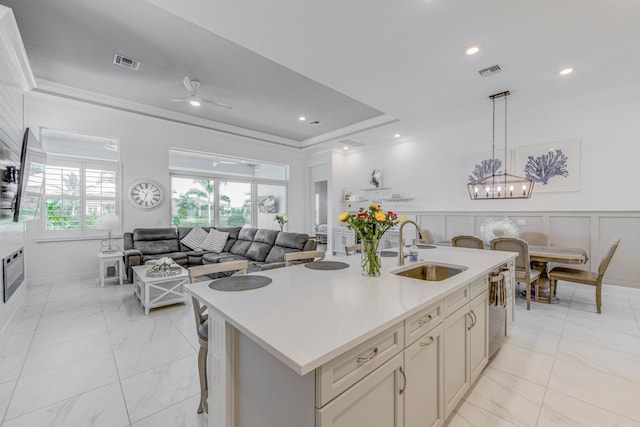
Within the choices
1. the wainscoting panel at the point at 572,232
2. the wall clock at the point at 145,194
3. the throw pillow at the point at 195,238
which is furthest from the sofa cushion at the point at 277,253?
the wainscoting panel at the point at 572,232

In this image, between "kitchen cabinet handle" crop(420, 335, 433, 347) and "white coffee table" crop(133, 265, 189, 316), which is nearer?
"kitchen cabinet handle" crop(420, 335, 433, 347)

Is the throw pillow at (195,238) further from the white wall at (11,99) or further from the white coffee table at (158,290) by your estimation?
the white wall at (11,99)

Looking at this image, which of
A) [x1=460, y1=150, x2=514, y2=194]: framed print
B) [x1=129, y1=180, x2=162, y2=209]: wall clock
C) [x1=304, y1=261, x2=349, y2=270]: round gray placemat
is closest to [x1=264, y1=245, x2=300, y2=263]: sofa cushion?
[x1=304, y1=261, x2=349, y2=270]: round gray placemat

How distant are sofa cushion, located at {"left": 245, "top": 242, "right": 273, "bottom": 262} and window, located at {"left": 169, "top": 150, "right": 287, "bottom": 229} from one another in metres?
2.25

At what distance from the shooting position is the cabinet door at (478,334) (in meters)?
1.82

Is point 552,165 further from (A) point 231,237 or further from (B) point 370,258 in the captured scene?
(A) point 231,237

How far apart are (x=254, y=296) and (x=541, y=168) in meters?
5.35

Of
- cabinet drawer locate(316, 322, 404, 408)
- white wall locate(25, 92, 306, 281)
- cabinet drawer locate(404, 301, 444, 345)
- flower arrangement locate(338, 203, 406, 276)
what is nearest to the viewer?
cabinet drawer locate(316, 322, 404, 408)

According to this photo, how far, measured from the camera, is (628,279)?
13.0ft

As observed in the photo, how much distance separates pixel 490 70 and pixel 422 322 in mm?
3439

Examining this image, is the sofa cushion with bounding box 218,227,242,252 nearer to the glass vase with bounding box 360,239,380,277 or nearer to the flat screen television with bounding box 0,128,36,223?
the flat screen television with bounding box 0,128,36,223

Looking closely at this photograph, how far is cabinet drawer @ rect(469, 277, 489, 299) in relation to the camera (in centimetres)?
184

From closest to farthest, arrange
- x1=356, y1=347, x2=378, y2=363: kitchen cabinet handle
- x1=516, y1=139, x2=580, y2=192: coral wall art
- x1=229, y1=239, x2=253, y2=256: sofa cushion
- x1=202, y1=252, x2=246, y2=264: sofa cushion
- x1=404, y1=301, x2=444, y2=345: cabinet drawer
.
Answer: x1=356, y1=347, x2=378, y2=363: kitchen cabinet handle → x1=404, y1=301, x2=444, y2=345: cabinet drawer → x1=516, y1=139, x2=580, y2=192: coral wall art → x1=202, y1=252, x2=246, y2=264: sofa cushion → x1=229, y1=239, x2=253, y2=256: sofa cushion

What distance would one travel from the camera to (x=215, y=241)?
575 centimetres
